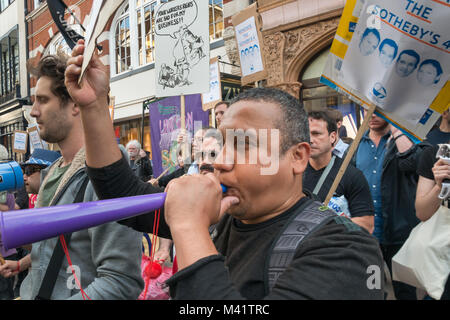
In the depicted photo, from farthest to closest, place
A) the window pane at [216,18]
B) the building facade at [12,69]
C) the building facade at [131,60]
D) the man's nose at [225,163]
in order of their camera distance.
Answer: the building facade at [12,69] → the building facade at [131,60] → the window pane at [216,18] → the man's nose at [225,163]

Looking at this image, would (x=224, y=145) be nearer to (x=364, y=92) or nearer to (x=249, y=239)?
(x=249, y=239)

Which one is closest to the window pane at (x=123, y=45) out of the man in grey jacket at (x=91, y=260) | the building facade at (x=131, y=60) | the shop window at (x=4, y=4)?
the building facade at (x=131, y=60)

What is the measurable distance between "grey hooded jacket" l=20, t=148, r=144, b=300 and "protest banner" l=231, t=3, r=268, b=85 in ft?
10.8

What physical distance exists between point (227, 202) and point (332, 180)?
175 centimetres

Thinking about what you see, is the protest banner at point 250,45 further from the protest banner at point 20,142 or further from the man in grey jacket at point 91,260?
the protest banner at point 20,142

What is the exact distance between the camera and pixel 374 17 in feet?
5.61

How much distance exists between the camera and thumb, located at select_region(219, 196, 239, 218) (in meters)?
0.98

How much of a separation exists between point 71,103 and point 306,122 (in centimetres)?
118

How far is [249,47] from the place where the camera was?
4371 millimetres

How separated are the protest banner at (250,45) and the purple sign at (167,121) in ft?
5.63

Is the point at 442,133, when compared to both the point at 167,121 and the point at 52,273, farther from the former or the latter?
Answer: the point at 167,121

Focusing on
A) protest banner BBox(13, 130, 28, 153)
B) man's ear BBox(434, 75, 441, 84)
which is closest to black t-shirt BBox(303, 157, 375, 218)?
man's ear BBox(434, 75, 441, 84)

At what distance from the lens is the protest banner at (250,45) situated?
14.0 feet

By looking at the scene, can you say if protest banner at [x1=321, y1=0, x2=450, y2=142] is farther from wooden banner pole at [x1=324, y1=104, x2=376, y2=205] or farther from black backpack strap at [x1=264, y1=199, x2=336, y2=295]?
black backpack strap at [x1=264, y1=199, x2=336, y2=295]
